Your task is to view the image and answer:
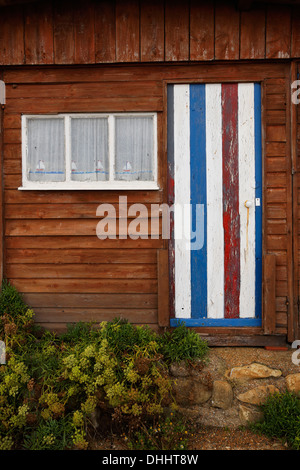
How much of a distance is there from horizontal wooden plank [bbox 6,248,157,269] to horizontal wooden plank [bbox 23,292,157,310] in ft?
1.32

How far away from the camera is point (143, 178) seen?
3.88 meters

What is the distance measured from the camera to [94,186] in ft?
12.6

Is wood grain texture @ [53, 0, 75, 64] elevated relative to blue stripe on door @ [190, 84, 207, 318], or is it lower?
elevated

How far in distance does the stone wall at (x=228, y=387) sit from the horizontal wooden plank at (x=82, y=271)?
1121 millimetres

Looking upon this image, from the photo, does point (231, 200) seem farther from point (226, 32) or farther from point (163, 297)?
point (226, 32)

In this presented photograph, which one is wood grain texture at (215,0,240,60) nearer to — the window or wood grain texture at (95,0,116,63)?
the window

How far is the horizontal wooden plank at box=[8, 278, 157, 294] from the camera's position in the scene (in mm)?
3867

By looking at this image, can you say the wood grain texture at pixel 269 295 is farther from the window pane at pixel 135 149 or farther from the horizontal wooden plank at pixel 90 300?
the window pane at pixel 135 149

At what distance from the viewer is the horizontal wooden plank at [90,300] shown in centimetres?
386

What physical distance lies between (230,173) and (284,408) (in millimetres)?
2526

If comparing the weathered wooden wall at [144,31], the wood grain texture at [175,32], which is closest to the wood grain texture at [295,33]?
the weathered wooden wall at [144,31]

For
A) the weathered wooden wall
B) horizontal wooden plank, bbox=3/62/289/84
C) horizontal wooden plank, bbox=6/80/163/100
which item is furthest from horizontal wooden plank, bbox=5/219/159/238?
the weathered wooden wall

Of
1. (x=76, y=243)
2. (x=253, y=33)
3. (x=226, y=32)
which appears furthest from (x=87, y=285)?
(x=253, y=33)

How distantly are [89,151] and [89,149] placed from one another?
0.08ft
